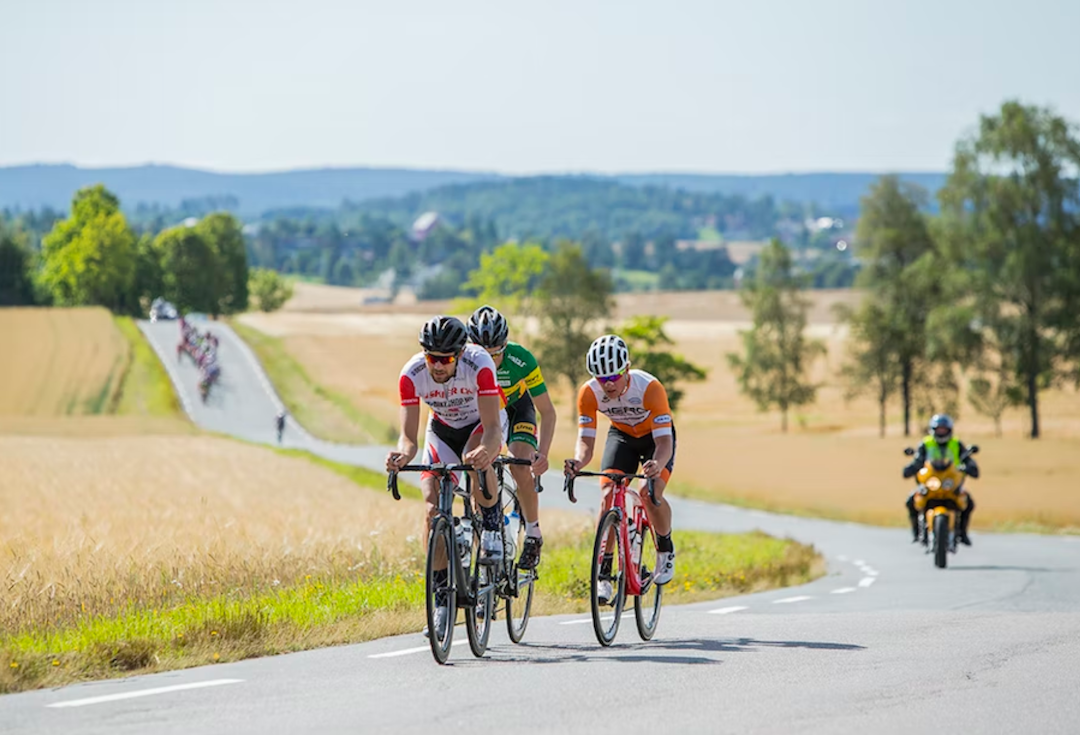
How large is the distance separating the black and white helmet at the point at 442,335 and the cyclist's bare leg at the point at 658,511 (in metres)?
2.38

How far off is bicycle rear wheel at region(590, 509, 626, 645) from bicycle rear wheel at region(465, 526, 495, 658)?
775mm

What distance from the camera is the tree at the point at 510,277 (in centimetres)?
9400

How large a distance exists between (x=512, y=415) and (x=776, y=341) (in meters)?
82.1

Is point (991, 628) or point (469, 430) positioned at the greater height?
point (469, 430)

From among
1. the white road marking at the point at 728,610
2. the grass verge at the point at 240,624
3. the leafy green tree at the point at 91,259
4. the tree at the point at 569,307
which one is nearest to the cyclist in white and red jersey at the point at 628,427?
the grass verge at the point at 240,624

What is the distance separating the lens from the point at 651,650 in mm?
10328

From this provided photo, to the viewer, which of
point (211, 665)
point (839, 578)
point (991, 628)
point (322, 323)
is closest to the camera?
point (211, 665)

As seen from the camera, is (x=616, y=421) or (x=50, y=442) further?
(x=50, y=442)

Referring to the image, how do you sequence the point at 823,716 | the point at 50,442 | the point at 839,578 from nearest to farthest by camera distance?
the point at 823,716
the point at 839,578
the point at 50,442

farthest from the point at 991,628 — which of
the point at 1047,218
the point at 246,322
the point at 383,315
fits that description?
the point at 383,315

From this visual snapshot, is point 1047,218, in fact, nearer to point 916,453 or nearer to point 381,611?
point 916,453

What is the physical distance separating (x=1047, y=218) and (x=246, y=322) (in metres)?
76.2

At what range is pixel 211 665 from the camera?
948 centimetres

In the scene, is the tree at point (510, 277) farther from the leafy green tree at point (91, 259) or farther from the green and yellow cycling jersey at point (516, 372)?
the green and yellow cycling jersey at point (516, 372)
